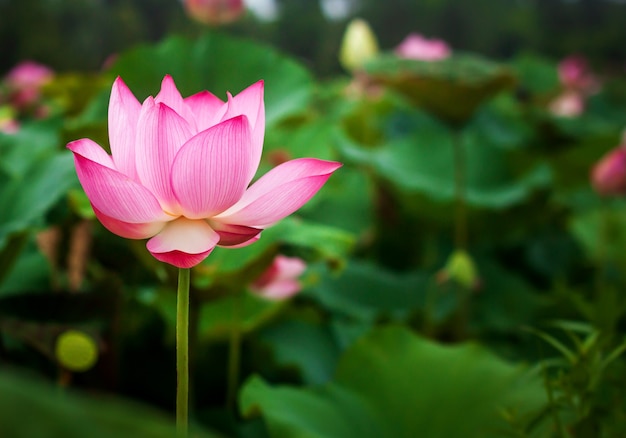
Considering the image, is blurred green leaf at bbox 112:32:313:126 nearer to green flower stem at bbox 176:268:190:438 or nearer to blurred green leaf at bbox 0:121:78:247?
blurred green leaf at bbox 0:121:78:247

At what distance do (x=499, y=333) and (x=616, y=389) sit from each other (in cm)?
55

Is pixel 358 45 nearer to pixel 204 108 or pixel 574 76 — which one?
pixel 574 76

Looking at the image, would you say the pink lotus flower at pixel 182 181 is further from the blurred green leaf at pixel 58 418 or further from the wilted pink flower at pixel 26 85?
the wilted pink flower at pixel 26 85

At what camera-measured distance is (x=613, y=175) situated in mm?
1086

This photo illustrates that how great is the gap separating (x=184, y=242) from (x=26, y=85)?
1.59 metres

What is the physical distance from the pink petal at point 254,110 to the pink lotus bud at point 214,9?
0.93m

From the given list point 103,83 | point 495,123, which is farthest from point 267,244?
point 495,123

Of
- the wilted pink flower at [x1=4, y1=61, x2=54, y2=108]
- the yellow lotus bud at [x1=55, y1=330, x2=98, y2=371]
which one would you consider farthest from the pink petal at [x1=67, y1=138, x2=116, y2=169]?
the wilted pink flower at [x1=4, y1=61, x2=54, y2=108]

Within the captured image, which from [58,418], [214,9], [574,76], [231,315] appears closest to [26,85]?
[214,9]

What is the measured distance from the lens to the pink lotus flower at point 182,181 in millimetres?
331

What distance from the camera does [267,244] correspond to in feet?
2.07

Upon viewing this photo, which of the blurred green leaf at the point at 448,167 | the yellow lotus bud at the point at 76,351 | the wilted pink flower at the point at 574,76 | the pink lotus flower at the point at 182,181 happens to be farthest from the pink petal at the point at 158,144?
the wilted pink flower at the point at 574,76

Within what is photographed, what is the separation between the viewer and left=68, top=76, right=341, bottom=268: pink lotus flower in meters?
0.33

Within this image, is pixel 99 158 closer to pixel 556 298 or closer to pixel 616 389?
pixel 616 389
